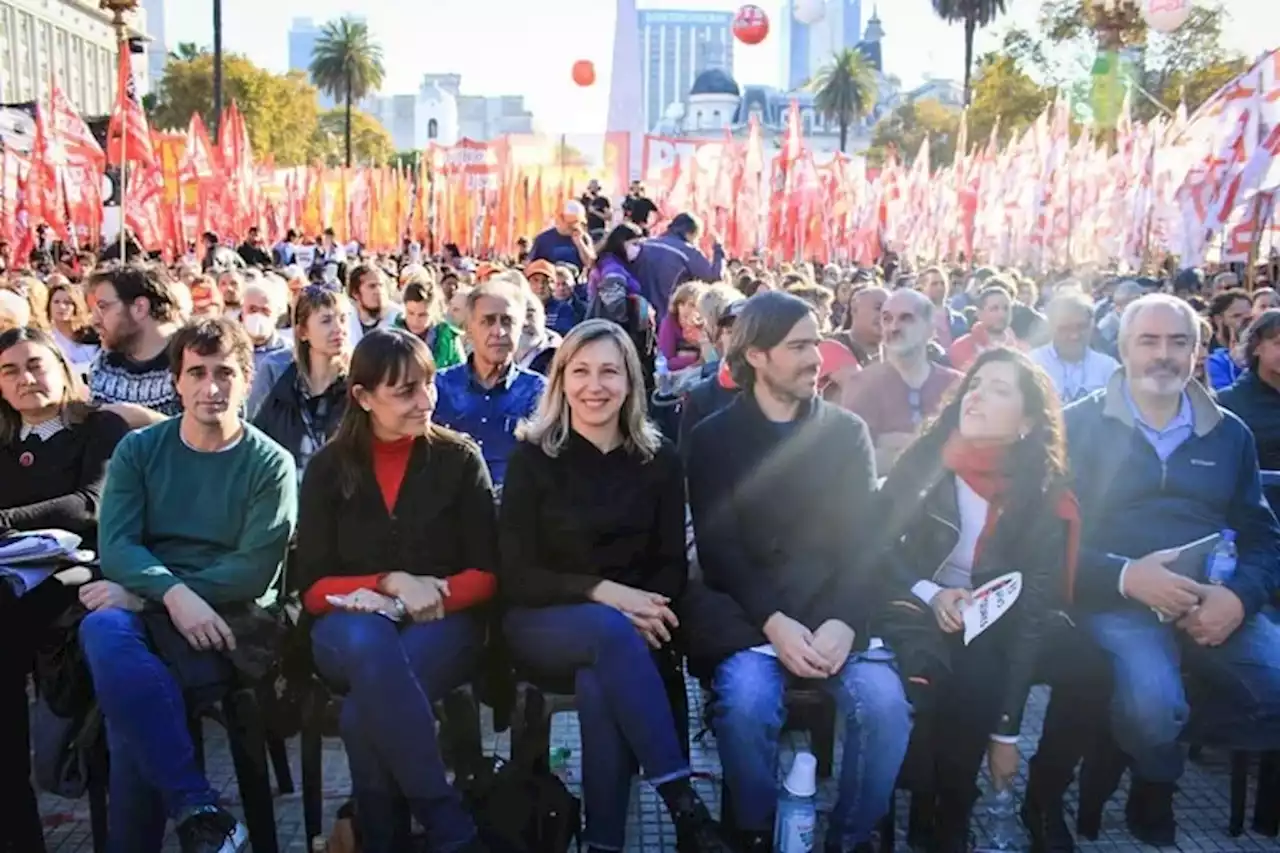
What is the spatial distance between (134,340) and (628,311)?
3.38 m

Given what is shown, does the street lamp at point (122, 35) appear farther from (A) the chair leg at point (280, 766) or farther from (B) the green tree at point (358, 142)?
(B) the green tree at point (358, 142)

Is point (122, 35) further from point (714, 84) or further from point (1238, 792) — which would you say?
point (714, 84)

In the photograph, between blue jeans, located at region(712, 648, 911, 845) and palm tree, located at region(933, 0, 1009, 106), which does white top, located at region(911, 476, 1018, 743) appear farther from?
palm tree, located at region(933, 0, 1009, 106)

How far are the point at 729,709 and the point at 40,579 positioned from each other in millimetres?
2235

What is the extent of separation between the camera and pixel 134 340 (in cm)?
487

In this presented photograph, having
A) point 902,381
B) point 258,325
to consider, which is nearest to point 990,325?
point 902,381

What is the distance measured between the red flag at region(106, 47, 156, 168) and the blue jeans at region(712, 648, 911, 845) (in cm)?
1064

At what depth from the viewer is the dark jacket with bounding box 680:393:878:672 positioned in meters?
3.55

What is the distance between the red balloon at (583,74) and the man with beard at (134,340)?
2993 centimetres

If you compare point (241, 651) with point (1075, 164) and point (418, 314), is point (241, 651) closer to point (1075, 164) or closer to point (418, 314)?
point (418, 314)

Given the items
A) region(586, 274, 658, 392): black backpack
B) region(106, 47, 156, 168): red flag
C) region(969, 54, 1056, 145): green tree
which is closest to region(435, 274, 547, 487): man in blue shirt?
region(586, 274, 658, 392): black backpack

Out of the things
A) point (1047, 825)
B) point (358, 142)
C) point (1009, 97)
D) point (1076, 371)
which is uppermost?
point (358, 142)

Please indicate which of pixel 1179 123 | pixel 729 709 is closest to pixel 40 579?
pixel 729 709

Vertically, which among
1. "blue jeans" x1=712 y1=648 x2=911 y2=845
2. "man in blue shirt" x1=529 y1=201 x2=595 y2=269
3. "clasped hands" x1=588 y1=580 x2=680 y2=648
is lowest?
"blue jeans" x1=712 y1=648 x2=911 y2=845
